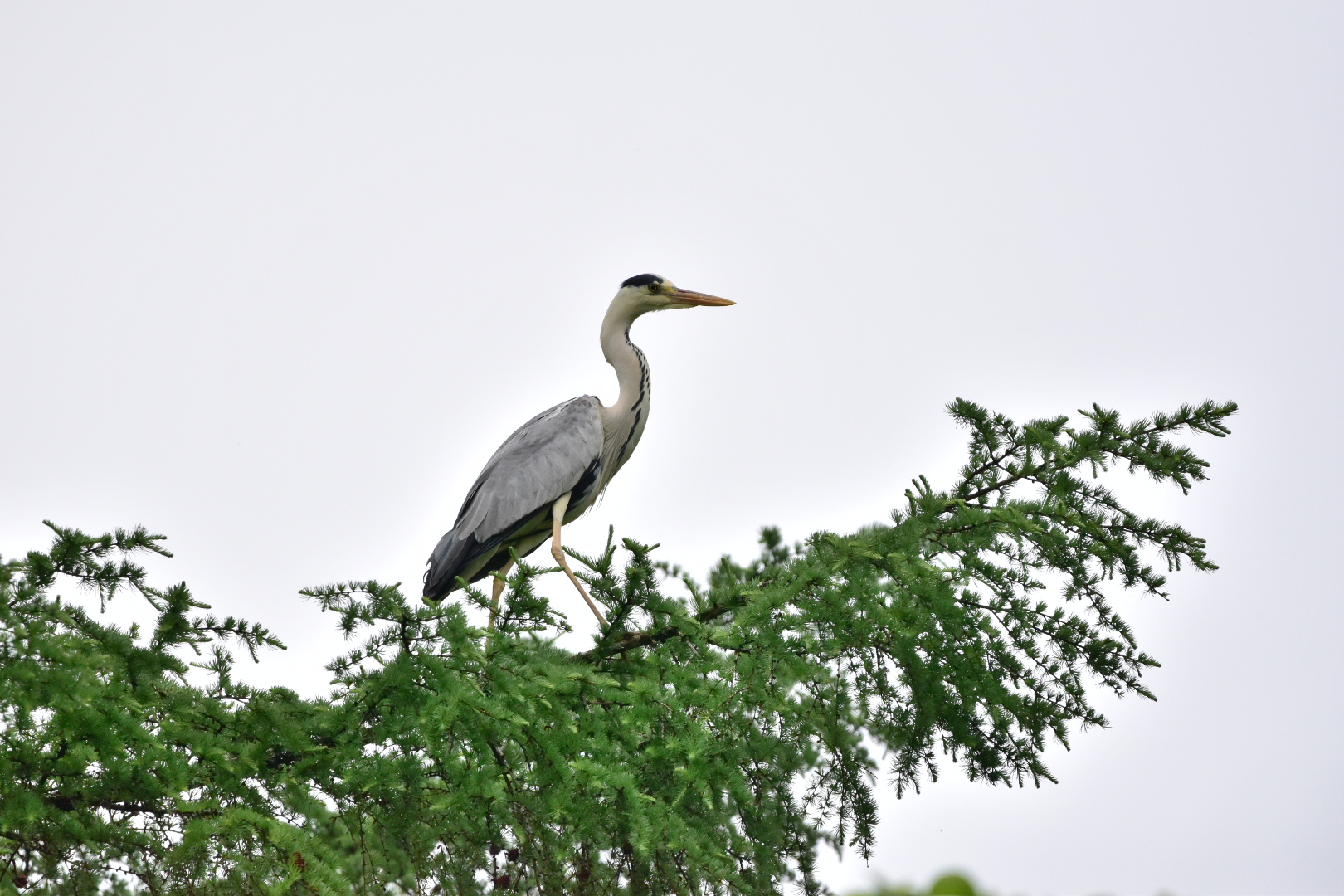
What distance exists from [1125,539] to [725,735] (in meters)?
1.76

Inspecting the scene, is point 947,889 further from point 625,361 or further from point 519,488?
point 625,361

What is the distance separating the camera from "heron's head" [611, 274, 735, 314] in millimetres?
9281

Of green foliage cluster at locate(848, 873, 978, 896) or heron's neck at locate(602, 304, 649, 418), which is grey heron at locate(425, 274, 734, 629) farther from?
green foliage cluster at locate(848, 873, 978, 896)

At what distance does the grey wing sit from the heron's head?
3.48 feet

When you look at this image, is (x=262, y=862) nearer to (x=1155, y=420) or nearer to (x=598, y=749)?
(x=598, y=749)

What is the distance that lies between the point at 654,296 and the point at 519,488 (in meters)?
2.17

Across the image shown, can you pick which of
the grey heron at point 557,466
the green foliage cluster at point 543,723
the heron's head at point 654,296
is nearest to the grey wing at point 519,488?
the grey heron at point 557,466

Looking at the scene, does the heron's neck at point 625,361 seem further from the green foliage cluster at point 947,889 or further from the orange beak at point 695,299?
the green foliage cluster at point 947,889

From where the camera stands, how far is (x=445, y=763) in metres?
3.44

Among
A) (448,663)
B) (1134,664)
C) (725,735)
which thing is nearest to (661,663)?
(725,735)

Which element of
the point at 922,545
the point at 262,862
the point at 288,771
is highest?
the point at 922,545

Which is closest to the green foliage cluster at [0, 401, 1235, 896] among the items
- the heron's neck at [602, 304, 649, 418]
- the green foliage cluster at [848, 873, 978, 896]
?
the green foliage cluster at [848, 873, 978, 896]

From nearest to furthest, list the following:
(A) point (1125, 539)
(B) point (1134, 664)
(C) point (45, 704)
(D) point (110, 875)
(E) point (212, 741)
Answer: (C) point (45, 704), (D) point (110, 875), (E) point (212, 741), (B) point (1134, 664), (A) point (1125, 539)

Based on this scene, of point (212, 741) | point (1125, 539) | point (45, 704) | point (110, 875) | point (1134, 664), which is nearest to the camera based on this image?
point (45, 704)
